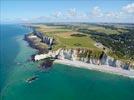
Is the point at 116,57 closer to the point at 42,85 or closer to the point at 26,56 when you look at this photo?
the point at 42,85

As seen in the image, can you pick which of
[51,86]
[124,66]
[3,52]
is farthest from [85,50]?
[3,52]

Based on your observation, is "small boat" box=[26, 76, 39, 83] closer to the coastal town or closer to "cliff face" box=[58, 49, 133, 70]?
the coastal town

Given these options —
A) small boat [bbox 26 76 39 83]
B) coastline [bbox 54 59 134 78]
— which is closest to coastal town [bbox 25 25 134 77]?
coastline [bbox 54 59 134 78]

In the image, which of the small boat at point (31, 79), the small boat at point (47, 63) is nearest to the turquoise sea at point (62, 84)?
the small boat at point (31, 79)

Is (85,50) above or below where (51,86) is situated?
above

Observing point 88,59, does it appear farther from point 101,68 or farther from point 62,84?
point 62,84

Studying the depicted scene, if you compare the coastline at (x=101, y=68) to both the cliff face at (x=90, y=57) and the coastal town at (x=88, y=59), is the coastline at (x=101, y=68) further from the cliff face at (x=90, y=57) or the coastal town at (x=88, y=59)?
the cliff face at (x=90, y=57)

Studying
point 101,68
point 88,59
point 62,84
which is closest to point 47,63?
point 88,59

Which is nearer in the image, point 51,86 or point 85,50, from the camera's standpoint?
point 51,86
